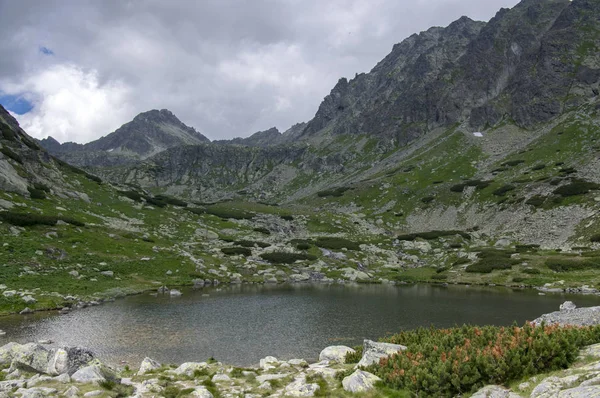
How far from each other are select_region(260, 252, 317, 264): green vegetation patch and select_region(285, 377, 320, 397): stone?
59932 mm

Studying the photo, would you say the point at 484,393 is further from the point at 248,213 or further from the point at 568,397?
the point at 248,213

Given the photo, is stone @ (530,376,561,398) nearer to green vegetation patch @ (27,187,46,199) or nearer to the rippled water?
the rippled water

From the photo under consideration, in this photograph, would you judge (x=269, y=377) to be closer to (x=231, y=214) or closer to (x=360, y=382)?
(x=360, y=382)

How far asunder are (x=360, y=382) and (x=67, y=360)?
45.4 feet

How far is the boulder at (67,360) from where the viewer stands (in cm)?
1683

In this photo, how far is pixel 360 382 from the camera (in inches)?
536

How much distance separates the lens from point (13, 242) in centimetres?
4956

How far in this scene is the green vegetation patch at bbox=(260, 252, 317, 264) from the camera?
75012 mm

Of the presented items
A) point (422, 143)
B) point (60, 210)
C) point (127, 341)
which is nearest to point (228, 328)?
point (127, 341)

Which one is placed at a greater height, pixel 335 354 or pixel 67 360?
pixel 67 360

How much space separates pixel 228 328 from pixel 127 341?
8.85 metres

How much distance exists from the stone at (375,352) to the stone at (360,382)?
6.16 ft

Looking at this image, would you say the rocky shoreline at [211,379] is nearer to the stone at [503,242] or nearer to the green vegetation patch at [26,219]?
the green vegetation patch at [26,219]

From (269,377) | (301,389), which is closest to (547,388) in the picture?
(301,389)
